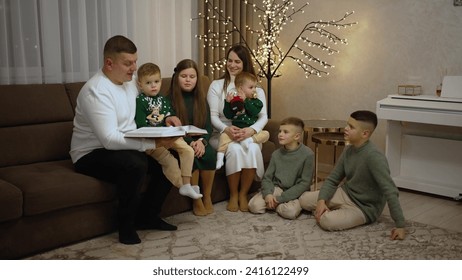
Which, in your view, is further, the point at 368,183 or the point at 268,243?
the point at 368,183

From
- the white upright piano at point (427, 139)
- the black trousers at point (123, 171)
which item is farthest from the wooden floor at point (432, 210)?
the black trousers at point (123, 171)

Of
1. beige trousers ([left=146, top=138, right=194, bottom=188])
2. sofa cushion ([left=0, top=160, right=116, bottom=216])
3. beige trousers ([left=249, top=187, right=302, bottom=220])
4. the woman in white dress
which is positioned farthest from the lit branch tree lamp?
sofa cushion ([left=0, top=160, right=116, bottom=216])

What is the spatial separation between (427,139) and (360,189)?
1050mm

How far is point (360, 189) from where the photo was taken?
2848 mm

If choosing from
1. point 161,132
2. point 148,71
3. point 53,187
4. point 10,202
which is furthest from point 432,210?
point 10,202

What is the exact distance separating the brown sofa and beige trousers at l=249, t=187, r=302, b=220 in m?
0.28

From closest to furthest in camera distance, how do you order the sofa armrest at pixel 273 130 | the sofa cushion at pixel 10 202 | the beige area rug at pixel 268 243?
the sofa cushion at pixel 10 202
the beige area rug at pixel 268 243
the sofa armrest at pixel 273 130

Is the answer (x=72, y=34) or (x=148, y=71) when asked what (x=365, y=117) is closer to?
(x=148, y=71)

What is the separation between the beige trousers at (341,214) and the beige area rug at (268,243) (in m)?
0.04

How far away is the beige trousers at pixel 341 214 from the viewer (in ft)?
9.09

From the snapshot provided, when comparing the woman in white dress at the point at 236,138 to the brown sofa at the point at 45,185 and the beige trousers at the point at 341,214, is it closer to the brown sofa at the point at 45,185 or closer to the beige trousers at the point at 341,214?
the brown sofa at the point at 45,185

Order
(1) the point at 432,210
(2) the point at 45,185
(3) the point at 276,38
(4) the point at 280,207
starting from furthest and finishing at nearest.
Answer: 1. (3) the point at 276,38
2. (1) the point at 432,210
3. (4) the point at 280,207
4. (2) the point at 45,185

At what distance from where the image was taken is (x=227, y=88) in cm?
331

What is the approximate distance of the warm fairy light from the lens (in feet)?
13.4
